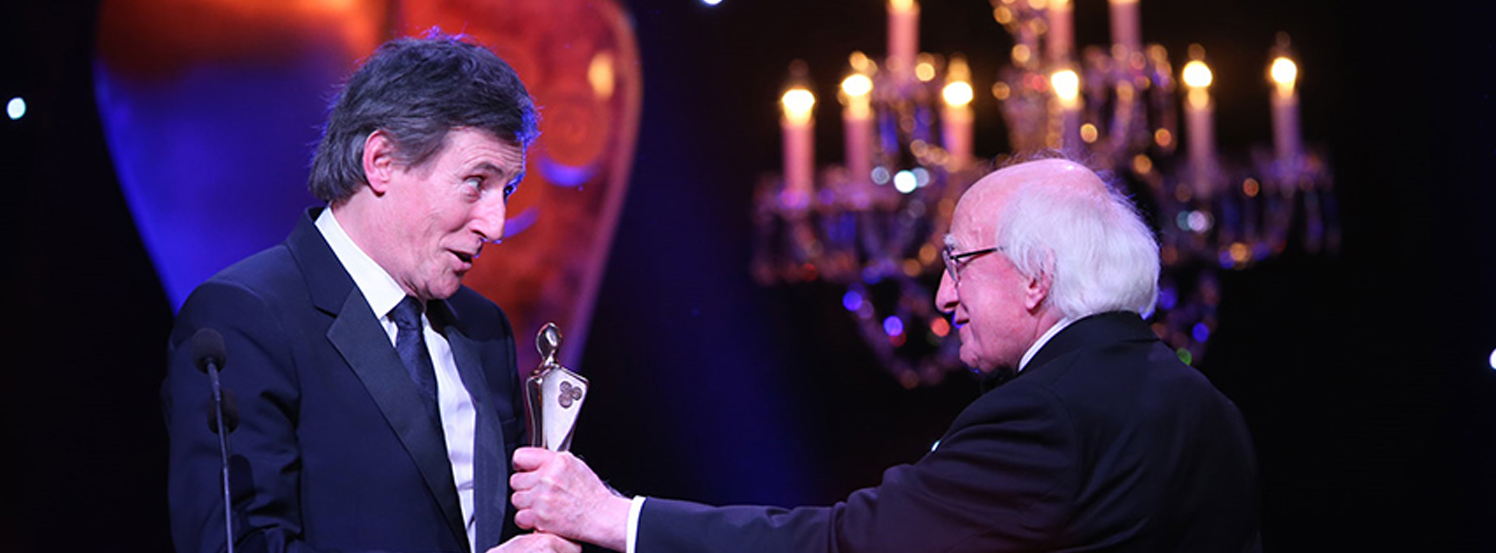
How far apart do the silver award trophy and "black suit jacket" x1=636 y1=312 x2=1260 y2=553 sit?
0.24 m

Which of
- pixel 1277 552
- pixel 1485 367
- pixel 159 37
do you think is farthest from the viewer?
pixel 1277 552

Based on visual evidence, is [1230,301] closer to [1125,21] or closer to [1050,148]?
[1125,21]

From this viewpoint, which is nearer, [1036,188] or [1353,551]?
[1036,188]

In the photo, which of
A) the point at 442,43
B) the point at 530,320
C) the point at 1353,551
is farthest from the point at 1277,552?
the point at 442,43

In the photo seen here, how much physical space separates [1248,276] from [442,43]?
332cm

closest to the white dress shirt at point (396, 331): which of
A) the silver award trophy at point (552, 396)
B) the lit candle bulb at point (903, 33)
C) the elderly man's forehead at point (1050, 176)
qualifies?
the silver award trophy at point (552, 396)

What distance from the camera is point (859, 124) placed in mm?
3561

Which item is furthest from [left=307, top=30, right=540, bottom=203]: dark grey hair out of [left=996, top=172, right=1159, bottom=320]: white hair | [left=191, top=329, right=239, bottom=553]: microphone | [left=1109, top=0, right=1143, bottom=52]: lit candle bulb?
[left=1109, top=0, right=1143, bottom=52]: lit candle bulb

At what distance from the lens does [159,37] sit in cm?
280

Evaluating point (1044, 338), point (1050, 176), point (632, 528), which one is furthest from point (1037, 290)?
point (632, 528)

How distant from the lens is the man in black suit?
6.16 ft

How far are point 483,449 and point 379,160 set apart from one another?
44 centimetres

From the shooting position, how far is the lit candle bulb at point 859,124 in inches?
→ 139

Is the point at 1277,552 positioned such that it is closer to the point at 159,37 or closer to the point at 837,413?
the point at 837,413
